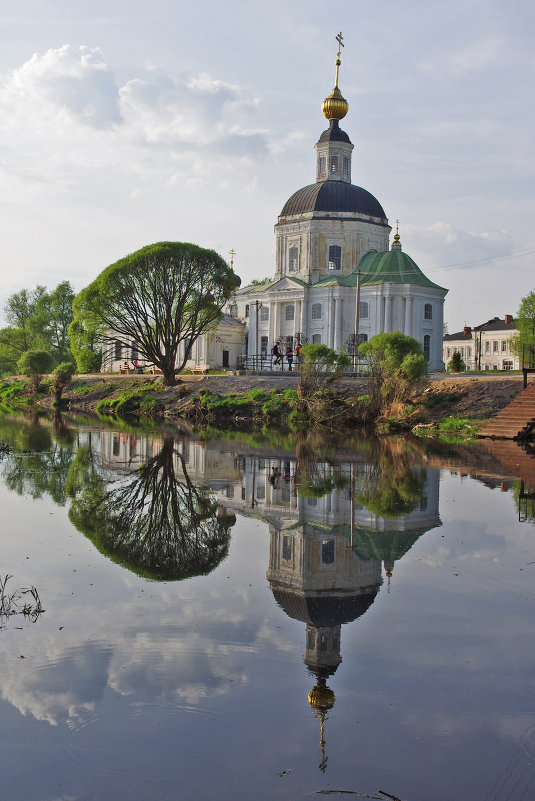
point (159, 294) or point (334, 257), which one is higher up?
point (334, 257)

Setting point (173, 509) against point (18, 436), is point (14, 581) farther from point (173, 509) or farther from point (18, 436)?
point (18, 436)

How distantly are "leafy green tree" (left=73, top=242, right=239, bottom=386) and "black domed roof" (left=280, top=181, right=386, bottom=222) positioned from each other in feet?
48.2

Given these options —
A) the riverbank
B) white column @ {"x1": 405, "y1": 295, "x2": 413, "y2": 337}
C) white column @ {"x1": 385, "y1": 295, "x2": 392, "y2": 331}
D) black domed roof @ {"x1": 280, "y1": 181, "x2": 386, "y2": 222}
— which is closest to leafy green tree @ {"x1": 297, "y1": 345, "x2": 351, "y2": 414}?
the riverbank

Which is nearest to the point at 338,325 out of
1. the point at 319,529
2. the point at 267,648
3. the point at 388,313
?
the point at 388,313

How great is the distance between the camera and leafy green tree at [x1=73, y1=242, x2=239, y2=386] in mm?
43344

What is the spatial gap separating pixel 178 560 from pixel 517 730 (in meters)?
4.60

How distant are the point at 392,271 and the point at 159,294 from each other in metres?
18.1

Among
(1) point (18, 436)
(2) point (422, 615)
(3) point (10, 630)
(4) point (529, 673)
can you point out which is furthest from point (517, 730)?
(1) point (18, 436)

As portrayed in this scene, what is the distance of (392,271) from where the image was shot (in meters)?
53.5

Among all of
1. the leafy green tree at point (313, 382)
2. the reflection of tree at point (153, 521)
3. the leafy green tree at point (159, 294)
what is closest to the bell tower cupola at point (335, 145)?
the leafy green tree at point (159, 294)

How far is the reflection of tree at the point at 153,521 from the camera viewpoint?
27.5ft

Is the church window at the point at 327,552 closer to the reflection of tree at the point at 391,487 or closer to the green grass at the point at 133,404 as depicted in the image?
the reflection of tree at the point at 391,487

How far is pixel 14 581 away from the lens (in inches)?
295

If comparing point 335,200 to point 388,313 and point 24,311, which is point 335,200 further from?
point 24,311
